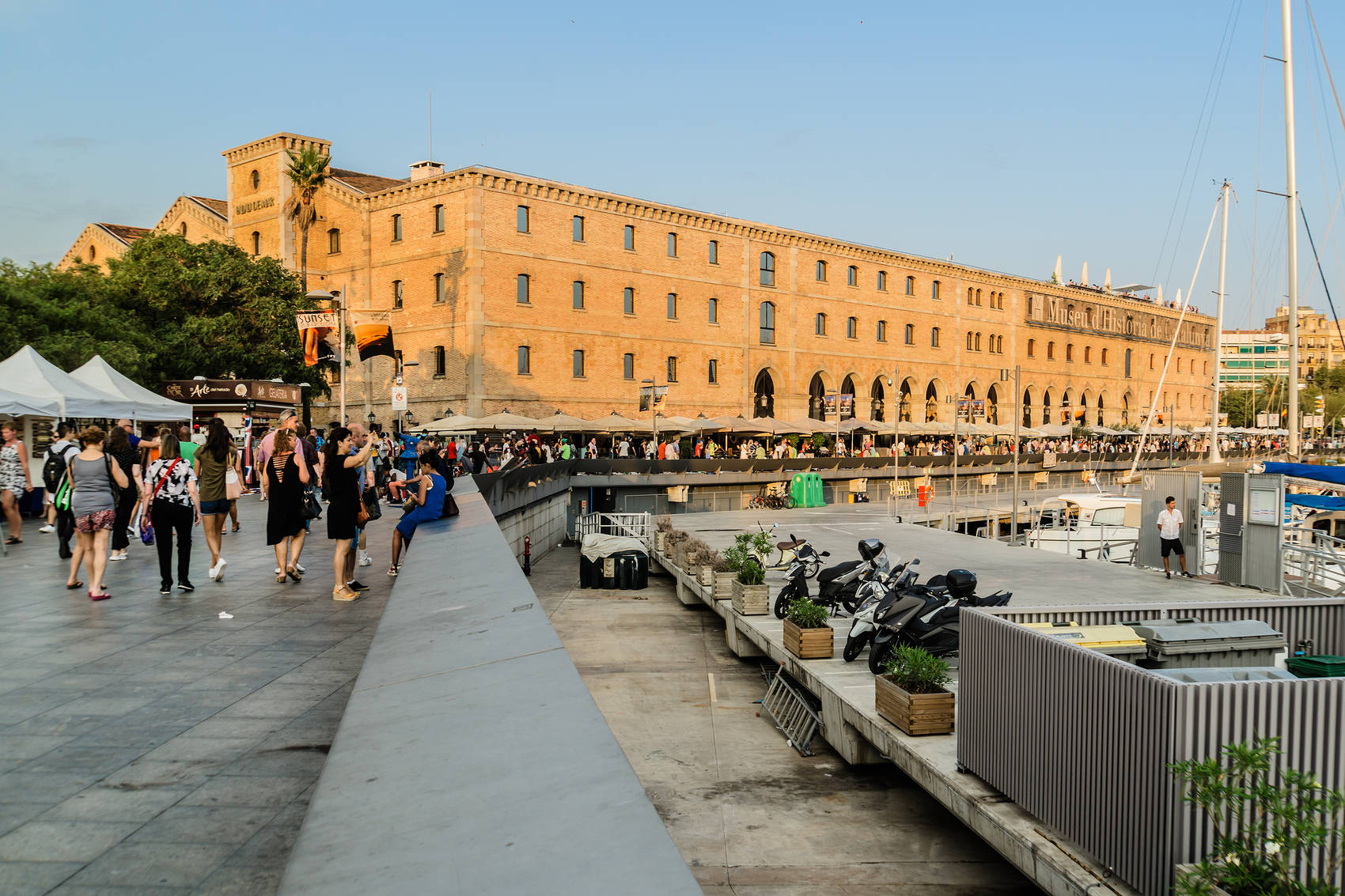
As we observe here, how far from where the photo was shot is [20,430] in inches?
771

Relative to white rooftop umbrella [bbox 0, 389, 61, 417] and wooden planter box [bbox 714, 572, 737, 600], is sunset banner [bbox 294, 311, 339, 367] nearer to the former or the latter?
white rooftop umbrella [bbox 0, 389, 61, 417]

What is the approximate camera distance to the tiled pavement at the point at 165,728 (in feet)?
14.0

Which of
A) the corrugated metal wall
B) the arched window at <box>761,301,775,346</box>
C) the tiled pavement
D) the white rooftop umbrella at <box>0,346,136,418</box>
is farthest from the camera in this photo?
the arched window at <box>761,301,775,346</box>

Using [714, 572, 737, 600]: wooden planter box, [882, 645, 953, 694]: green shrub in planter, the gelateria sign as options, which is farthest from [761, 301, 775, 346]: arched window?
[882, 645, 953, 694]: green shrub in planter

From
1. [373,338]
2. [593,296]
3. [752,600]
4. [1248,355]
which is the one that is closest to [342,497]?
[752,600]

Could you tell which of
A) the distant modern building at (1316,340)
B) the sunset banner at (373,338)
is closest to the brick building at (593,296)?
the sunset banner at (373,338)

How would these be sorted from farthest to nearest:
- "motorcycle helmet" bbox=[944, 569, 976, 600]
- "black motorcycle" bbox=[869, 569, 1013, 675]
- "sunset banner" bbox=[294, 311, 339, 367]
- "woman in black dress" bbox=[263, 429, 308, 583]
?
"sunset banner" bbox=[294, 311, 339, 367] < "motorcycle helmet" bbox=[944, 569, 976, 600] < "black motorcycle" bbox=[869, 569, 1013, 675] < "woman in black dress" bbox=[263, 429, 308, 583]

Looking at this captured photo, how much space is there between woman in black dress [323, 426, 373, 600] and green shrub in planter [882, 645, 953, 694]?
561 cm

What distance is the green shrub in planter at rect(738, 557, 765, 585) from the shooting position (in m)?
16.4

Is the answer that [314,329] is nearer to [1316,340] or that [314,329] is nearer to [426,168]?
[426,168]

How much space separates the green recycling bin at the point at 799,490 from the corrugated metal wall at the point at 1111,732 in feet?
120

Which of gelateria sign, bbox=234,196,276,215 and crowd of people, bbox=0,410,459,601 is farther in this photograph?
gelateria sign, bbox=234,196,276,215

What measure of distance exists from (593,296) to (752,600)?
37.2 m

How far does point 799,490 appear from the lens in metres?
44.3
